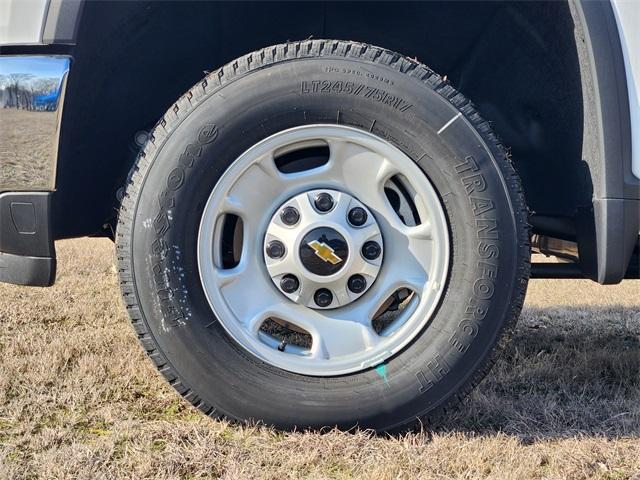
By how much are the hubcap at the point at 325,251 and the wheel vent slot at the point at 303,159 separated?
0.26ft

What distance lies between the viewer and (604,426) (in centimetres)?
190

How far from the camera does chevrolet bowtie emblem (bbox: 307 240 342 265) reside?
5.73 ft

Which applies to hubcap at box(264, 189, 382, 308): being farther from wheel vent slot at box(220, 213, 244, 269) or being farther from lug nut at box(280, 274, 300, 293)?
Answer: wheel vent slot at box(220, 213, 244, 269)

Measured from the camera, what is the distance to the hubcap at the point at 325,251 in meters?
1.74

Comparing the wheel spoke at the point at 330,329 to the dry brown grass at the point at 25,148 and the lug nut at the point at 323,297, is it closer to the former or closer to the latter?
the lug nut at the point at 323,297

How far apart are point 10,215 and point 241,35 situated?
106cm

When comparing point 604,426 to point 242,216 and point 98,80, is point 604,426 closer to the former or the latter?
point 242,216

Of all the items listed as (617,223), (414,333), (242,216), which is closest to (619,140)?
(617,223)

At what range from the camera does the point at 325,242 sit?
1.75m

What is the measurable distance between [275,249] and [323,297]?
0.20 m

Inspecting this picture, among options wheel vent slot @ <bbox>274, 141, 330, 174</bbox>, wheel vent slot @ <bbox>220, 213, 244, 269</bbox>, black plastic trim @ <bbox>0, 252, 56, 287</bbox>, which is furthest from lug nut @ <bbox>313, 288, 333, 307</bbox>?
black plastic trim @ <bbox>0, 252, 56, 287</bbox>

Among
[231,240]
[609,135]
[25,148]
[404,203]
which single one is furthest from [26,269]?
[609,135]

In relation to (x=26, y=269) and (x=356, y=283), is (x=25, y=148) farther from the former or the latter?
(x=356, y=283)

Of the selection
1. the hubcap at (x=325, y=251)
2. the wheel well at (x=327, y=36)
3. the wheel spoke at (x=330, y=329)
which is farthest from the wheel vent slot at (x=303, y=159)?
the wheel well at (x=327, y=36)
